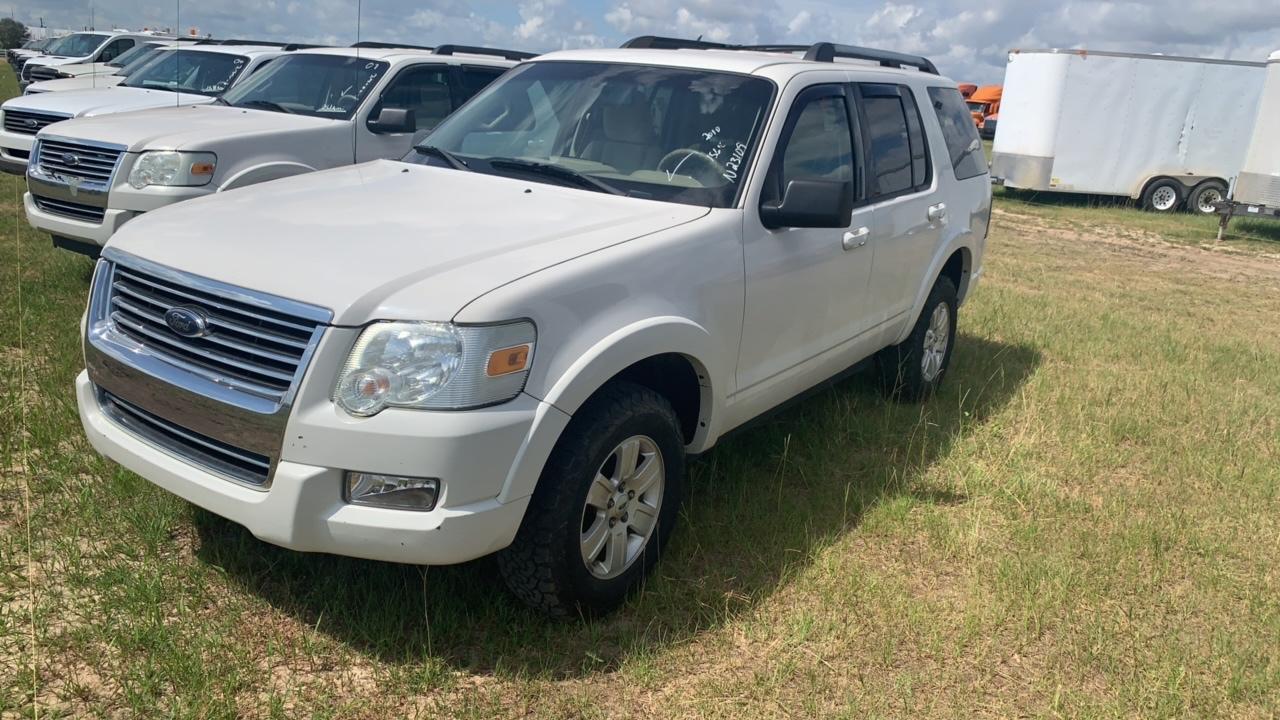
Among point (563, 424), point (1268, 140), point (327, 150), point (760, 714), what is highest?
point (1268, 140)

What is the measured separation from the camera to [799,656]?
10.8 feet

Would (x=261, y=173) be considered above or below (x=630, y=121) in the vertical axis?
below

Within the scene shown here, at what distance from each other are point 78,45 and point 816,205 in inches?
892

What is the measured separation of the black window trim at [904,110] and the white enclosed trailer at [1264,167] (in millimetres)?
12094

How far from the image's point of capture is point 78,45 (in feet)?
69.9

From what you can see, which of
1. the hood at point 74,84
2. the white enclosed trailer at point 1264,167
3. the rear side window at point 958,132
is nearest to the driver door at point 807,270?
the rear side window at point 958,132

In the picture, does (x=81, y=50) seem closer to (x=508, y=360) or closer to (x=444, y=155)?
(x=444, y=155)

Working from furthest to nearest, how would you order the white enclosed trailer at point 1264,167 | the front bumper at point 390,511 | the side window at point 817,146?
the white enclosed trailer at point 1264,167 < the side window at point 817,146 < the front bumper at point 390,511

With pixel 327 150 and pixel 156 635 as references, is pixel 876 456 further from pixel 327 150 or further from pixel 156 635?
pixel 327 150

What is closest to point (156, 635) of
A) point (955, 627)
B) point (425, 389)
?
point (425, 389)

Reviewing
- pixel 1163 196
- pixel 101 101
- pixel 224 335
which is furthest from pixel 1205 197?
pixel 224 335

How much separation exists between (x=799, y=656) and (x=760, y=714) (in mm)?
351

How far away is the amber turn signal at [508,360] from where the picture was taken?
2.73m

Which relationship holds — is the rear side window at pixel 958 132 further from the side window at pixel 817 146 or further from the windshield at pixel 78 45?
the windshield at pixel 78 45
